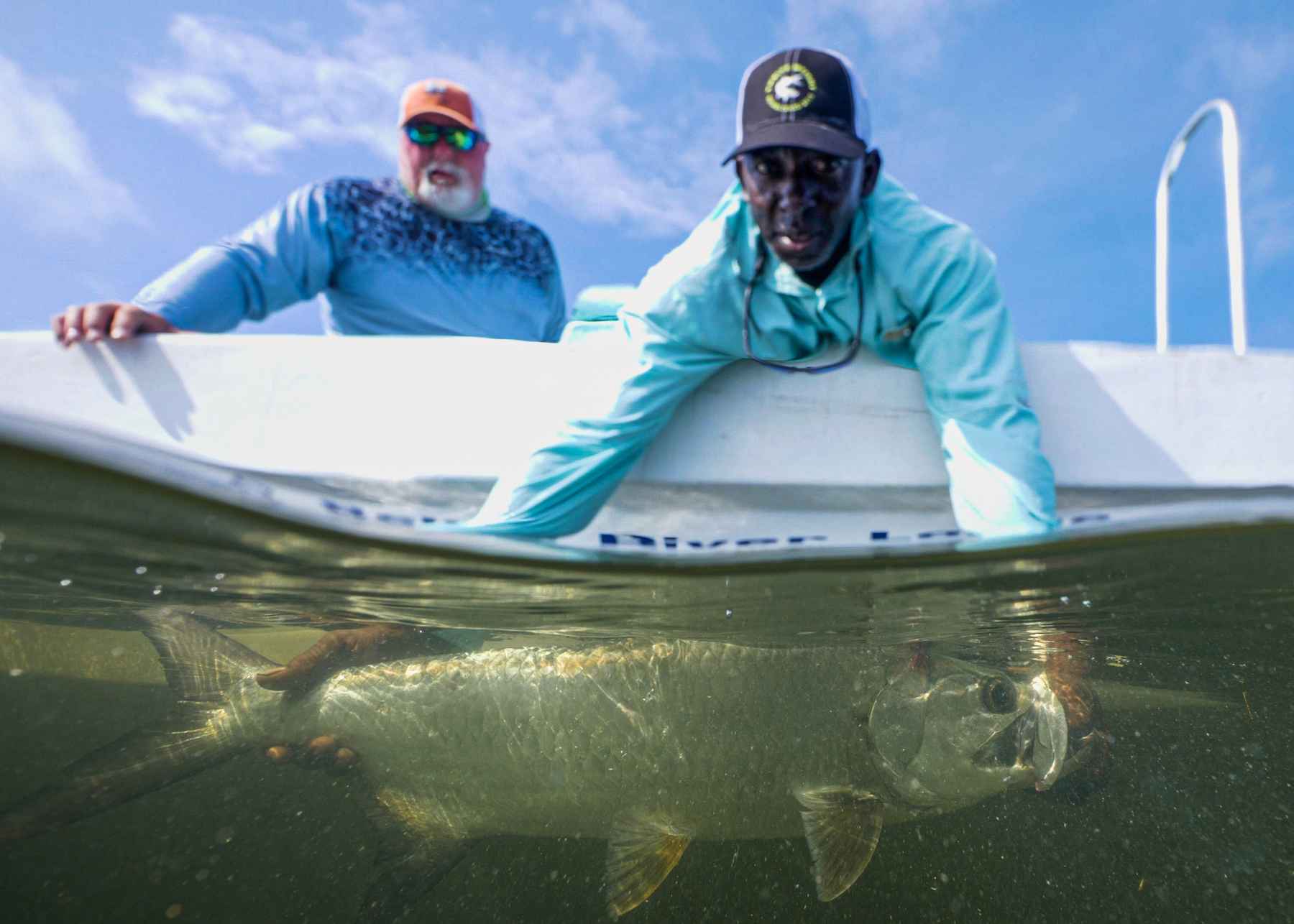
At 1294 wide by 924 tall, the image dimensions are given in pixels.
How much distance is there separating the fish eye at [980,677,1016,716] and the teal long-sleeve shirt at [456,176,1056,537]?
0.76m

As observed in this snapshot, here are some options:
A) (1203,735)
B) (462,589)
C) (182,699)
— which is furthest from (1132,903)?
(182,699)

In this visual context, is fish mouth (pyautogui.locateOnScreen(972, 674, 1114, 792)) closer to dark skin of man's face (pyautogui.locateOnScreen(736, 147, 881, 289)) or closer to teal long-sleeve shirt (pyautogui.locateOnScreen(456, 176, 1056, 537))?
teal long-sleeve shirt (pyautogui.locateOnScreen(456, 176, 1056, 537))

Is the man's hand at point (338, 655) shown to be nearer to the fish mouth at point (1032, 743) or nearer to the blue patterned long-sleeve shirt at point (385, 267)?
the blue patterned long-sleeve shirt at point (385, 267)

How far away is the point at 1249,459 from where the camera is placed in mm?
2574

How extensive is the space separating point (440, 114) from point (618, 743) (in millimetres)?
3558

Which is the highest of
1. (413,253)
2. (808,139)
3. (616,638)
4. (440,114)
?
(440,114)

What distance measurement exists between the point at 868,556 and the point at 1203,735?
586 cm

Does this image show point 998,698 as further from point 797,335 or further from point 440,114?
point 440,114

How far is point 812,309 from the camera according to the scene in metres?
2.51

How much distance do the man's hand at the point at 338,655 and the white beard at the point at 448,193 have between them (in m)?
2.41

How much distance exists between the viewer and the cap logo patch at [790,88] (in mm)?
2281

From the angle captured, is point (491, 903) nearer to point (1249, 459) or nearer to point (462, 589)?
point (462, 589)

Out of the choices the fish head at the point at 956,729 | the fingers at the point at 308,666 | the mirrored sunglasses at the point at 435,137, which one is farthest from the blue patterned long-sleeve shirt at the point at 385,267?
the fish head at the point at 956,729

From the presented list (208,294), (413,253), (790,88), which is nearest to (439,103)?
(413,253)
